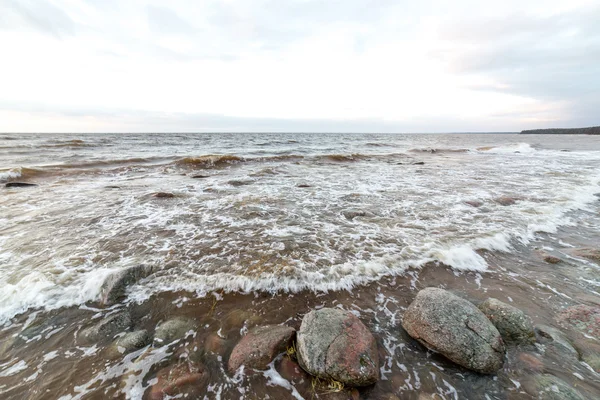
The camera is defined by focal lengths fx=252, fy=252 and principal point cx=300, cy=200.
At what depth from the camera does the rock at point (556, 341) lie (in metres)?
3.02

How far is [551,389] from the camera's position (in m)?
2.60

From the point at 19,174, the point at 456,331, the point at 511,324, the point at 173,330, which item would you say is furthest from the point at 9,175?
the point at 511,324

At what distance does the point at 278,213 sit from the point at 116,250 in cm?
425

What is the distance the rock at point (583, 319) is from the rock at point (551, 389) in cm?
120

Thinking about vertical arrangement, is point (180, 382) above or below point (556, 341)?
below

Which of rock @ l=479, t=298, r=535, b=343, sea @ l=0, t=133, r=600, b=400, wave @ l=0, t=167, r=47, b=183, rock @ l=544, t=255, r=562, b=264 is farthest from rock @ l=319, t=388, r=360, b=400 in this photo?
wave @ l=0, t=167, r=47, b=183

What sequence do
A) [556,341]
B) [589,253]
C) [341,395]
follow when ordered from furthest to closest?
[589,253] < [556,341] < [341,395]

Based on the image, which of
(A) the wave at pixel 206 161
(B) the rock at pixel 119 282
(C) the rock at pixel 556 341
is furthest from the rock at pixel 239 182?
(C) the rock at pixel 556 341

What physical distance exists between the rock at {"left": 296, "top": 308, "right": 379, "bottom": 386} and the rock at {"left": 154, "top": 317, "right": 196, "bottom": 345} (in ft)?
5.15

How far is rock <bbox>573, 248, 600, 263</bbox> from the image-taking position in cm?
505

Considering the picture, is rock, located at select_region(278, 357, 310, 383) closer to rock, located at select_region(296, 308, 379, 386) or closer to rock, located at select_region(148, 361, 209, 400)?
rock, located at select_region(296, 308, 379, 386)

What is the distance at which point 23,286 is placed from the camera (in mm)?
4164

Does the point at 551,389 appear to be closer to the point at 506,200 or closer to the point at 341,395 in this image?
the point at 341,395

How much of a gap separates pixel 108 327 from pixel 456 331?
451 cm
